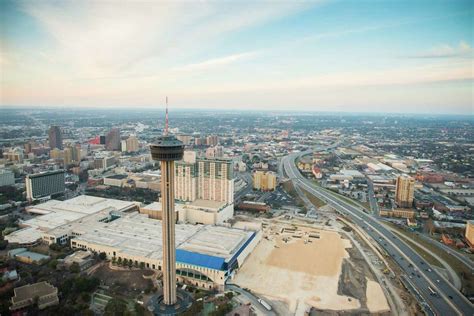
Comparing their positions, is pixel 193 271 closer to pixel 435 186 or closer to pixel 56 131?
pixel 435 186

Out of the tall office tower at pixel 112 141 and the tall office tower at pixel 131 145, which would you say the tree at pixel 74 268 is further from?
the tall office tower at pixel 112 141

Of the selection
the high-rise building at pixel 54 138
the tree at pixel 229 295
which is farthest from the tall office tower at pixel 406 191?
the high-rise building at pixel 54 138

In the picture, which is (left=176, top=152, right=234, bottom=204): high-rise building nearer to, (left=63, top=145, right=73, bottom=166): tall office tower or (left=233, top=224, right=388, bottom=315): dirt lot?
(left=233, top=224, right=388, bottom=315): dirt lot

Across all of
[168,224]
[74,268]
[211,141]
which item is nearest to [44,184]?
[74,268]

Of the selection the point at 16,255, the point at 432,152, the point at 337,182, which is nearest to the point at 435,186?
the point at 337,182

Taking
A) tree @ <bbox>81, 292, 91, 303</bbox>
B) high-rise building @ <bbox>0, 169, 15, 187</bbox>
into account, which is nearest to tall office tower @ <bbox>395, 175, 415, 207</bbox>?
tree @ <bbox>81, 292, 91, 303</bbox>
